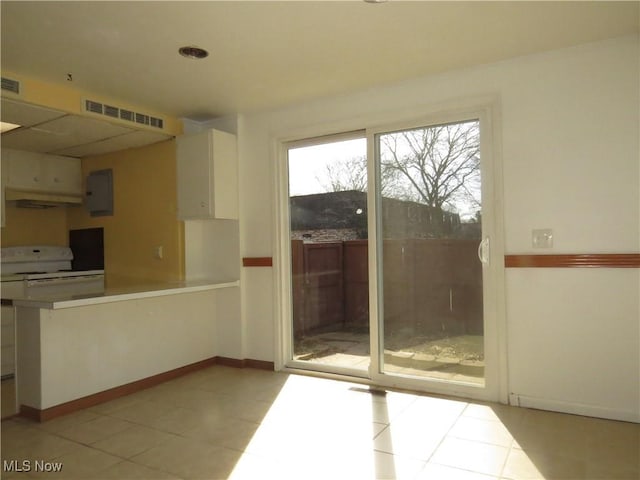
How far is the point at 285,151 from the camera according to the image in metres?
4.18

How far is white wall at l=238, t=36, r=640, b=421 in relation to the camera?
9.14 feet

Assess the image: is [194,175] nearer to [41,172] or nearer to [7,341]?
[41,172]

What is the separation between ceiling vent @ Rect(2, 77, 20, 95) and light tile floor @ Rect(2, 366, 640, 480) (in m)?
2.19

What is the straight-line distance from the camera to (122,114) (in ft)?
12.3

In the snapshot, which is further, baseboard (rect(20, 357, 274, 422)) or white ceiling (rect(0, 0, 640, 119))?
baseboard (rect(20, 357, 274, 422))

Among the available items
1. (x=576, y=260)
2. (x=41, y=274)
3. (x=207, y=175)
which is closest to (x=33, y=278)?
(x=41, y=274)

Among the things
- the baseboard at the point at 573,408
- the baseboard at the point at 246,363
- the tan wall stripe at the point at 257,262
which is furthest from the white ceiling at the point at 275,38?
the baseboard at the point at 246,363

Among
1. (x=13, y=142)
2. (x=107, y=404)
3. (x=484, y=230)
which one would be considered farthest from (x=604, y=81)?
(x=13, y=142)

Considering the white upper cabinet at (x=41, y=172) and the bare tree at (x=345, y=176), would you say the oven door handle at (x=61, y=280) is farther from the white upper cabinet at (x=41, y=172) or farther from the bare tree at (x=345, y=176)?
the bare tree at (x=345, y=176)

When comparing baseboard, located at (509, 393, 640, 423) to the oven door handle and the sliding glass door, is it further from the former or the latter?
the oven door handle

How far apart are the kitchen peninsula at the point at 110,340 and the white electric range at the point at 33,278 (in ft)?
1.74

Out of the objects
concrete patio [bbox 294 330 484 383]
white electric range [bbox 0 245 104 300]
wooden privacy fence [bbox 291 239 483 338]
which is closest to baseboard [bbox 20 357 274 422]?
concrete patio [bbox 294 330 484 383]

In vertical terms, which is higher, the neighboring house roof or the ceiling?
the ceiling

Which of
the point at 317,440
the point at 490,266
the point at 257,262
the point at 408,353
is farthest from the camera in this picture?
the point at 257,262
